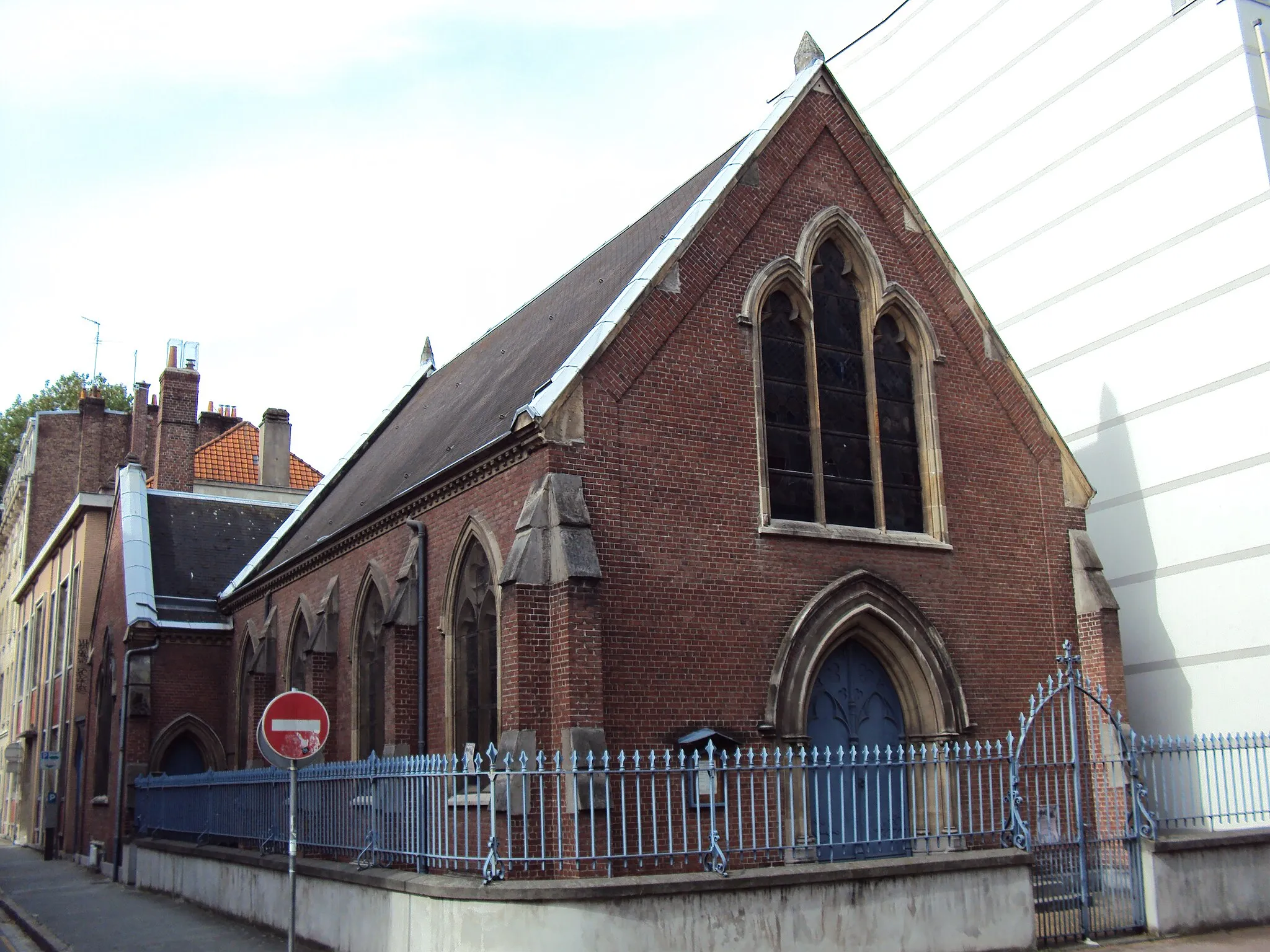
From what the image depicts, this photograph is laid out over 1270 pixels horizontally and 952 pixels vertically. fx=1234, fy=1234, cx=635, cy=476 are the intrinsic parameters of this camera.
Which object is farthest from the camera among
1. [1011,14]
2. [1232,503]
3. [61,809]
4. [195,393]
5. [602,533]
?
[195,393]

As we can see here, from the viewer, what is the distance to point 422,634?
1717 centimetres

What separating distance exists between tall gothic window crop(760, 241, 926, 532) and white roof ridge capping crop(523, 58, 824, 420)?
4.94 ft

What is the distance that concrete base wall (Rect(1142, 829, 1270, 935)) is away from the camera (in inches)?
531

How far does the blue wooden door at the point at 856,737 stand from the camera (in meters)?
14.9

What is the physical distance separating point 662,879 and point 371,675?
9.87 m

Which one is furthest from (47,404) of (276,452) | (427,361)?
(427,361)

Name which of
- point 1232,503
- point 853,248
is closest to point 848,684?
point 853,248

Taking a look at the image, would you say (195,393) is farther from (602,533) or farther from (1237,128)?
(1237,128)

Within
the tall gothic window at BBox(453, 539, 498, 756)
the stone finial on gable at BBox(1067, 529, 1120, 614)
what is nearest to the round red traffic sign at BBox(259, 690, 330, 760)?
the tall gothic window at BBox(453, 539, 498, 756)

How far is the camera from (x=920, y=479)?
16.5 meters

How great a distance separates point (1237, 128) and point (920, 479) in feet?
24.4

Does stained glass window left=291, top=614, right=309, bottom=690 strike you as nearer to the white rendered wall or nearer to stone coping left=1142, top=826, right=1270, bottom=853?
the white rendered wall

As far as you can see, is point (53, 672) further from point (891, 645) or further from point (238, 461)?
point (891, 645)

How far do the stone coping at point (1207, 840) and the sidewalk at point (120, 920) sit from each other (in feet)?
31.1
